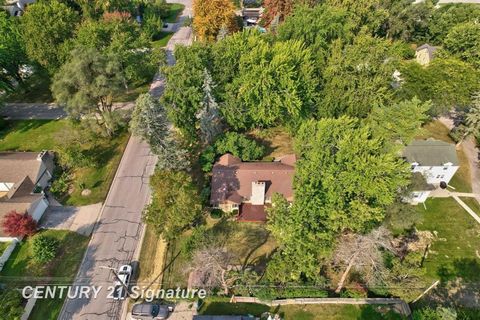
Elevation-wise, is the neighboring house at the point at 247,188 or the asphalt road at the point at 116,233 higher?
the neighboring house at the point at 247,188

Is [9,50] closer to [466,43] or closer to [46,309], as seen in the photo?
[46,309]

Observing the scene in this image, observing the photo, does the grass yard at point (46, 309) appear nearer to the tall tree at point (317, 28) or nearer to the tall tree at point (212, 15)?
the tall tree at point (317, 28)

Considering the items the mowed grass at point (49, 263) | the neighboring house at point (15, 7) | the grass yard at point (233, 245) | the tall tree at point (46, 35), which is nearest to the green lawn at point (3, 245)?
the mowed grass at point (49, 263)

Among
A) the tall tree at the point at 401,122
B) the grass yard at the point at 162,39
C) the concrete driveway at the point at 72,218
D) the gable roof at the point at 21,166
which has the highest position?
the tall tree at the point at 401,122

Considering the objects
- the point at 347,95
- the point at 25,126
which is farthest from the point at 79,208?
the point at 347,95

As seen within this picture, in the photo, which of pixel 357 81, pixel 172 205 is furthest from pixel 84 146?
pixel 357 81

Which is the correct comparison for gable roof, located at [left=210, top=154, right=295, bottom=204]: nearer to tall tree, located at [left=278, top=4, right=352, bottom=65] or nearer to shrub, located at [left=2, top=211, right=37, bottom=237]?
tall tree, located at [left=278, top=4, right=352, bottom=65]

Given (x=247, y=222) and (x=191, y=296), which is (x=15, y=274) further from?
(x=247, y=222)
